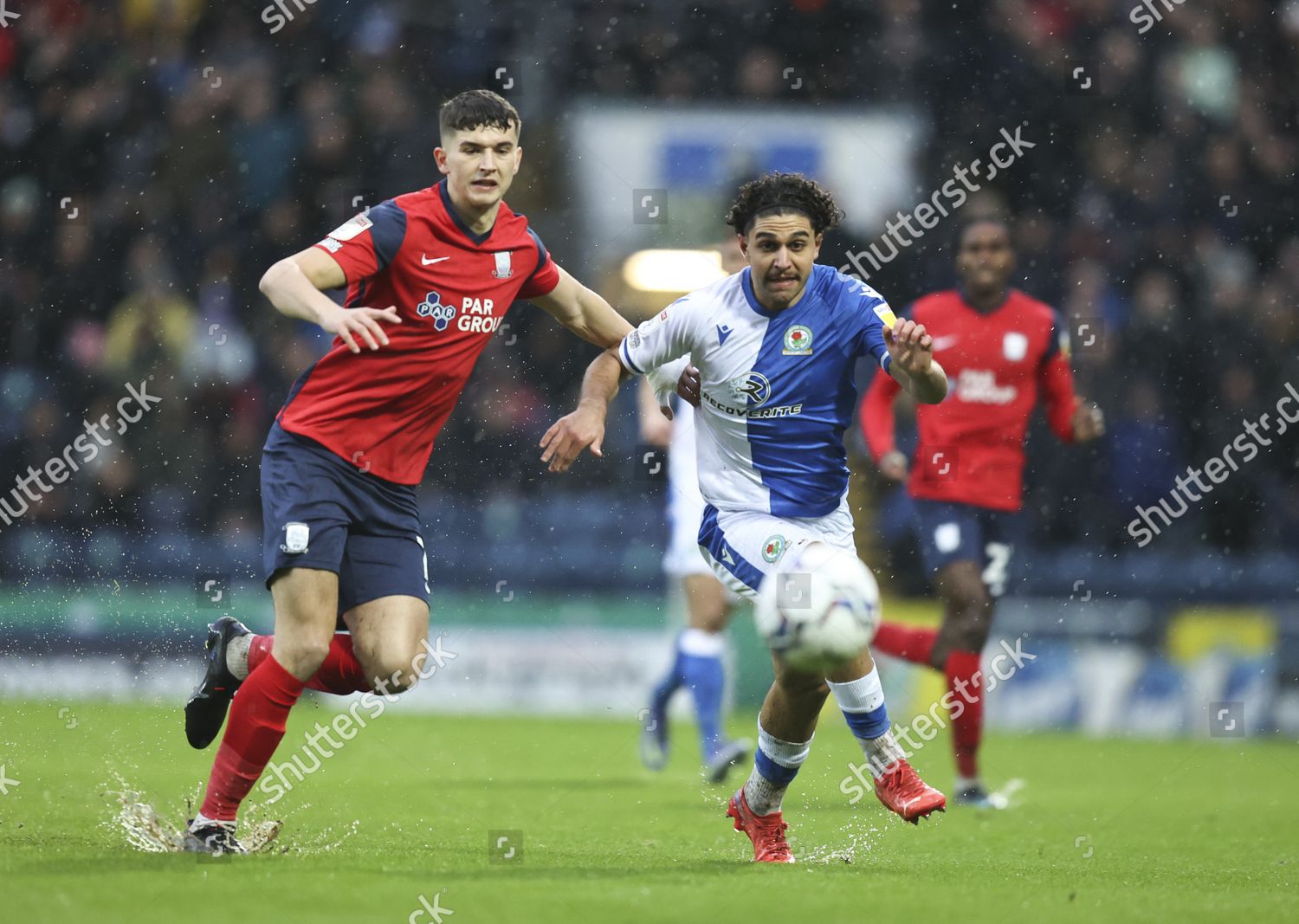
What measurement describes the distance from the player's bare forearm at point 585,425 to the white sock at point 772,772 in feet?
3.67

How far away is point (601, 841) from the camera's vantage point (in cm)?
624

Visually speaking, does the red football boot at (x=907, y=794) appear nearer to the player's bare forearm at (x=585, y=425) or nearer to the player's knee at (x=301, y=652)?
the player's bare forearm at (x=585, y=425)

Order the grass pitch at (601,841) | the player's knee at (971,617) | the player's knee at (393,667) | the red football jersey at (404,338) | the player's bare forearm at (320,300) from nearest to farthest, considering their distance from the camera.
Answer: the grass pitch at (601,841) < the player's bare forearm at (320,300) < the player's knee at (393,667) < the red football jersey at (404,338) < the player's knee at (971,617)

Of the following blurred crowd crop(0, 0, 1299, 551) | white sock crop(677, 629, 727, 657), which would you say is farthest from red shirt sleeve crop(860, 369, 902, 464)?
blurred crowd crop(0, 0, 1299, 551)

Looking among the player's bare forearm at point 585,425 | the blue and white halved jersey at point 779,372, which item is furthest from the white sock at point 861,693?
the player's bare forearm at point 585,425

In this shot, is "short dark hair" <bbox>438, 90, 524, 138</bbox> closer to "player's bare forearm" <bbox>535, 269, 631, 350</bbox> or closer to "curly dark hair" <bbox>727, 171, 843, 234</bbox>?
"player's bare forearm" <bbox>535, 269, 631, 350</bbox>

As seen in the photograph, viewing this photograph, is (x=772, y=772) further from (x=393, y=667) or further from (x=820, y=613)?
(x=393, y=667)

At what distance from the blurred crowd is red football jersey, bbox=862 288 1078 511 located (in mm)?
5037

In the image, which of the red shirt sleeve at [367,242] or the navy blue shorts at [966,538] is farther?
the navy blue shorts at [966,538]

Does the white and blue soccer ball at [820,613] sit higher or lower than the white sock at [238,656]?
higher

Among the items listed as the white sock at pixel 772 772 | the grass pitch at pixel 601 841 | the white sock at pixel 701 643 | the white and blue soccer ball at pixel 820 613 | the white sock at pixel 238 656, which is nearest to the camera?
the grass pitch at pixel 601 841

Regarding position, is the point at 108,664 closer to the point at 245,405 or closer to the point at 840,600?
the point at 245,405

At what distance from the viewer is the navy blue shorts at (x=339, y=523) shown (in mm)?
5406

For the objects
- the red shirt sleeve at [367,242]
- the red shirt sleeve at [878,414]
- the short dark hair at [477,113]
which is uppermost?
the short dark hair at [477,113]
